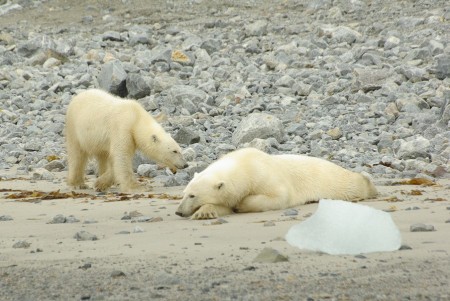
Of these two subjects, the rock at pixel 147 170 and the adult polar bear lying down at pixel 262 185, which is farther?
the rock at pixel 147 170

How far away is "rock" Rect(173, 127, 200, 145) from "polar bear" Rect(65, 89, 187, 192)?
2.13 m

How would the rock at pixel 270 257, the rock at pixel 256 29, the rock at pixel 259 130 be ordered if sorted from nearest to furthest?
the rock at pixel 270 257, the rock at pixel 259 130, the rock at pixel 256 29

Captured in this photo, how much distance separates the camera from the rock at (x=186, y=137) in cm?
1330

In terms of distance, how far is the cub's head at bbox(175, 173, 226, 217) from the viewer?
309 inches

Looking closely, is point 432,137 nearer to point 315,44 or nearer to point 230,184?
point 230,184

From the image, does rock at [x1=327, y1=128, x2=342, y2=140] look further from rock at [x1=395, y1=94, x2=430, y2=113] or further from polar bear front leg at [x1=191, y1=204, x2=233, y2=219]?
polar bear front leg at [x1=191, y1=204, x2=233, y2=219]

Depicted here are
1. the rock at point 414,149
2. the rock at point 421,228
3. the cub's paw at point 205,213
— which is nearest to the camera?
the rock at point 421,228

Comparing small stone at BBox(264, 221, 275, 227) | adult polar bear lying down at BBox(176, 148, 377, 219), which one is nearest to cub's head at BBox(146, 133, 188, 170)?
adult polar bear lying down at BBox(176, 148, 377, 219)

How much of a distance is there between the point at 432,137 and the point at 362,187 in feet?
15.2

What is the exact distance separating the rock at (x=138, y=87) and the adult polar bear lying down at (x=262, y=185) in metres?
8.44

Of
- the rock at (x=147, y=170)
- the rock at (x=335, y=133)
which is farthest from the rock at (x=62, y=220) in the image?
the rock at (x=335, y=133)

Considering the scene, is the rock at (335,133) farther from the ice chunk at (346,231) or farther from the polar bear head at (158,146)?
the ice chunk at (346,231)

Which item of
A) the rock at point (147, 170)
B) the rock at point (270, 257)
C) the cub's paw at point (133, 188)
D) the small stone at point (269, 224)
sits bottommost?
the rock at point (147, 170)

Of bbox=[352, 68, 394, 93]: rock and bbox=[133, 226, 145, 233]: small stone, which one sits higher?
bbox=[133, 226, 145, 233]: small stone
